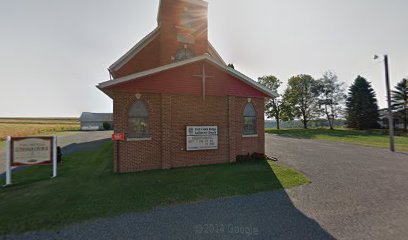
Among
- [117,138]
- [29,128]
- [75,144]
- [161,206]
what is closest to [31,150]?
[117,138]

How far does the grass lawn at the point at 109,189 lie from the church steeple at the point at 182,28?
26.6 feet

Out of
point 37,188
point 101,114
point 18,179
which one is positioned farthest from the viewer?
point 101,114

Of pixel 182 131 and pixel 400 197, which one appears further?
pixel 182 131

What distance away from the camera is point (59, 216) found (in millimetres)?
4543

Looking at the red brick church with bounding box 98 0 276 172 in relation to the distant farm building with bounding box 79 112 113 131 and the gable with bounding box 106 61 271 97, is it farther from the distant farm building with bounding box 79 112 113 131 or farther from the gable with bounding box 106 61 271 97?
the distant farm building with bounding box 79 112 113 131

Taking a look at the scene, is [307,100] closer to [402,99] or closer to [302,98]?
[302,98]

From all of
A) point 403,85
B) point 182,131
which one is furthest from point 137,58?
point 403,85

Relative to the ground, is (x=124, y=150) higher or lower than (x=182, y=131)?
lower

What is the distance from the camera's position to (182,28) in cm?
1345

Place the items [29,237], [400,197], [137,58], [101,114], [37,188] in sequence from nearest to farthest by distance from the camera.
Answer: [29,237], [400,197], [37,188], [137,58], [101,114]

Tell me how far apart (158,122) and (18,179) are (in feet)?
20.2

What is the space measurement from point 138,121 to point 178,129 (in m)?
1.96

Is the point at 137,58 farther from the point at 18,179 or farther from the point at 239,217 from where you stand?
the point at 239,217

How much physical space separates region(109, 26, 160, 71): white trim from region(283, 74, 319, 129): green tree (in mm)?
40442
